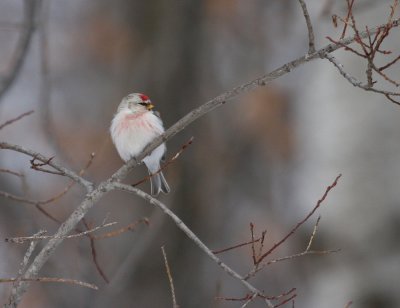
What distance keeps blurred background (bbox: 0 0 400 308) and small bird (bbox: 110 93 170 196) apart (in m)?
0.16

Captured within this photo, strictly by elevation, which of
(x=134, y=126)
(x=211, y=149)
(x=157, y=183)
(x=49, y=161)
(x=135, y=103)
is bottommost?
(x=49, y=161)

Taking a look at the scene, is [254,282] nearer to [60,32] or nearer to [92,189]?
[60,32]

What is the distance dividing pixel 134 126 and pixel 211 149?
9.89ft

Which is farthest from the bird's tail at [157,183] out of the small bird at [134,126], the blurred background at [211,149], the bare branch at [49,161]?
the bare branch at [49,161]

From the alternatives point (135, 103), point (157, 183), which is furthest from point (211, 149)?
point (135, 103)

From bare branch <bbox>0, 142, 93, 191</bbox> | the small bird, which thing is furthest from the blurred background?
bare branch <bbox>0, 142, 93, 191</bbox>

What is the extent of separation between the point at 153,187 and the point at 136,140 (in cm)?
39

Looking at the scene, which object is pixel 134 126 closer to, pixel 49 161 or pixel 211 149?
pixel 49 161

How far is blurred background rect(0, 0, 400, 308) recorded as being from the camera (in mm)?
4066

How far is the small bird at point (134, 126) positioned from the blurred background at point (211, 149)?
0.16 metres

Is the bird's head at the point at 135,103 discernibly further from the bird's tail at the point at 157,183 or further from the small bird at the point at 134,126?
the bird's tail at the point at 157,183

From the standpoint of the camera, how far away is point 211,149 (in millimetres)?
6254

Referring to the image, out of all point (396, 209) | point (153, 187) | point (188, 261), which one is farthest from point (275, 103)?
point (153, 187)

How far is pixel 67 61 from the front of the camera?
8734mm
